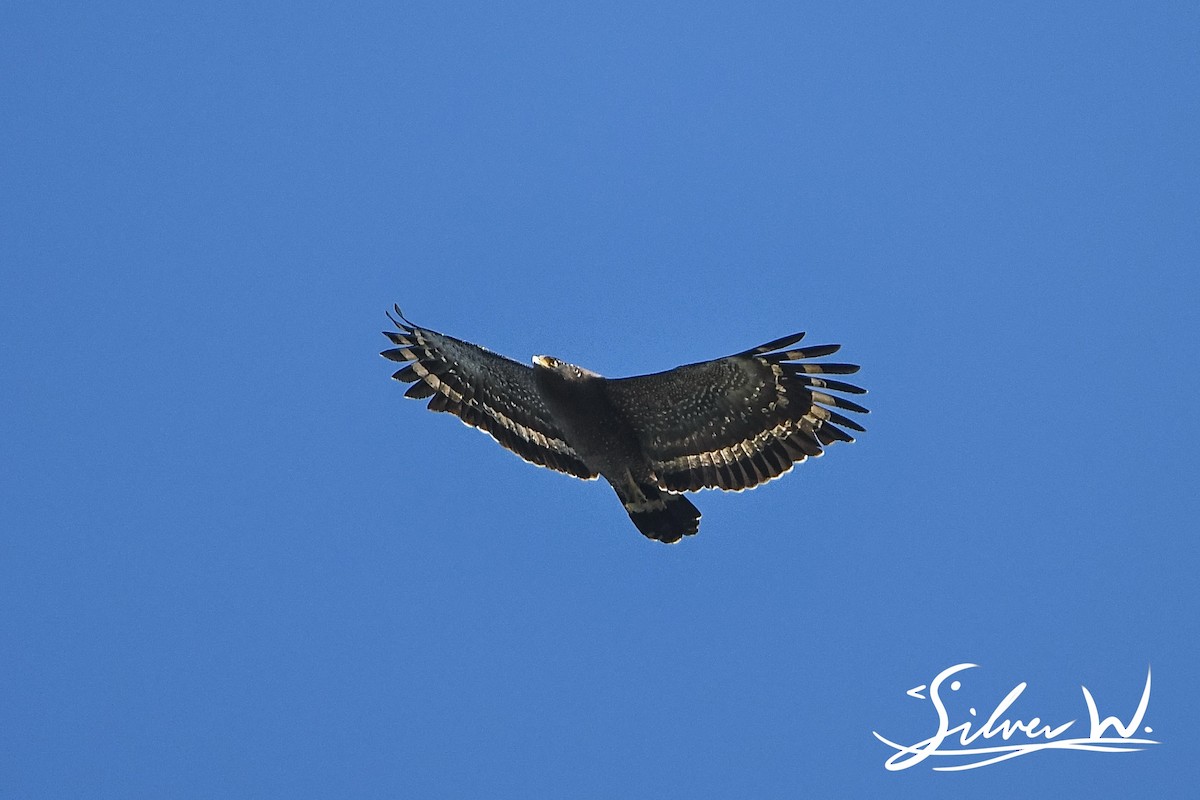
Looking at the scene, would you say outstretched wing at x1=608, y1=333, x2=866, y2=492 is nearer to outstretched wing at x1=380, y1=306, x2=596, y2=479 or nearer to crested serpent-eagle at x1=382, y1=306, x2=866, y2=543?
crested serpent-eagle at x1=382, y1=306, x2=866, y2=543

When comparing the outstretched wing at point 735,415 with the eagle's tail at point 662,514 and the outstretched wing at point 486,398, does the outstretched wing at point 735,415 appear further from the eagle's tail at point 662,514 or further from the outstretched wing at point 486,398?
the outstretched wing at point 486,398

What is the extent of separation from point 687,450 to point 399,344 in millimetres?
2996

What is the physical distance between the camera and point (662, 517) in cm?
1611

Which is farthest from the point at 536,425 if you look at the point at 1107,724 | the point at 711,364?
the point at 1107,724

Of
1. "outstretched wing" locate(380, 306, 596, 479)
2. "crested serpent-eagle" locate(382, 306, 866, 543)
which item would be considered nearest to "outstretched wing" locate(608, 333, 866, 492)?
"crested serpent-eagle" locate(382, 306, 866, 543)

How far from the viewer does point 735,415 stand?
52.3ft

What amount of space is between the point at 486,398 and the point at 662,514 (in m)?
2.09

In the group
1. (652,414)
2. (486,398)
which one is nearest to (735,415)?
(652,414)

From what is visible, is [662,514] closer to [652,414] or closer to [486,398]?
[652,414]

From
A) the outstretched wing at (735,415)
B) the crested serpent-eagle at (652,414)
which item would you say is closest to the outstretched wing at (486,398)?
the crested serpent-eagle at (652,414)

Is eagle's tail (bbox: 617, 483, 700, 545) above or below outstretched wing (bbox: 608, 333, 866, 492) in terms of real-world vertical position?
below

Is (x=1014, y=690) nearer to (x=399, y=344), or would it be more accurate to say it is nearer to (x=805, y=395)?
(x=805, y=395)

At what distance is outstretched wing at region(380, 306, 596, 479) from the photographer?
1628 cm

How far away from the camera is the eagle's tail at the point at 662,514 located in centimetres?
1603
